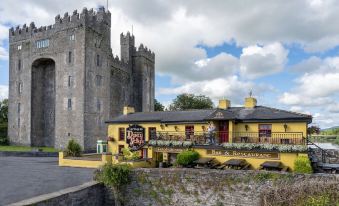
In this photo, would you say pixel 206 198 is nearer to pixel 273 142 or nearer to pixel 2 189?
pixel 273 142

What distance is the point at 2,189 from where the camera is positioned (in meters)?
16.3

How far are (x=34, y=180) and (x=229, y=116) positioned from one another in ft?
44.4

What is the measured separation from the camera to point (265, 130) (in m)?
22.0

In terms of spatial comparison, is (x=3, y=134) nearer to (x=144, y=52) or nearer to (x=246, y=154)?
(x=144, y=52)

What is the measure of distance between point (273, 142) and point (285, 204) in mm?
6546

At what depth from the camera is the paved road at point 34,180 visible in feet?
50.6

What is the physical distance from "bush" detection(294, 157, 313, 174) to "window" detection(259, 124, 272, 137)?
3547 mm

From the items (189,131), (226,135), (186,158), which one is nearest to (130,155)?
(186,158)

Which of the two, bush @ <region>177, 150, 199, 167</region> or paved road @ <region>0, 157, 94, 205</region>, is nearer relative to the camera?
paved road @ <region>0, 157, 94, 205</region>

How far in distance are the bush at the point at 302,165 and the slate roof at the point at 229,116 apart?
3.08m

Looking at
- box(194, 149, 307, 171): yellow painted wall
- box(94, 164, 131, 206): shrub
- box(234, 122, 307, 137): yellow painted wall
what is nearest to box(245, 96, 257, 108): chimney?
box(234, 122, 307, 137): yellow painted wall

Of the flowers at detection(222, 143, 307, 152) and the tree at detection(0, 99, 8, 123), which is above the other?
the tree at detection(0, 99, 8, 123)

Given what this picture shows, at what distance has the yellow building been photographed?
20312 mm

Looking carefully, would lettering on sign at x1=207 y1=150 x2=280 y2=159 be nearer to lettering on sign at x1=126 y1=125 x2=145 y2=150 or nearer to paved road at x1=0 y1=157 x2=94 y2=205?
lettering on sign at x1=126 y1=125 x2=145 y2=150
